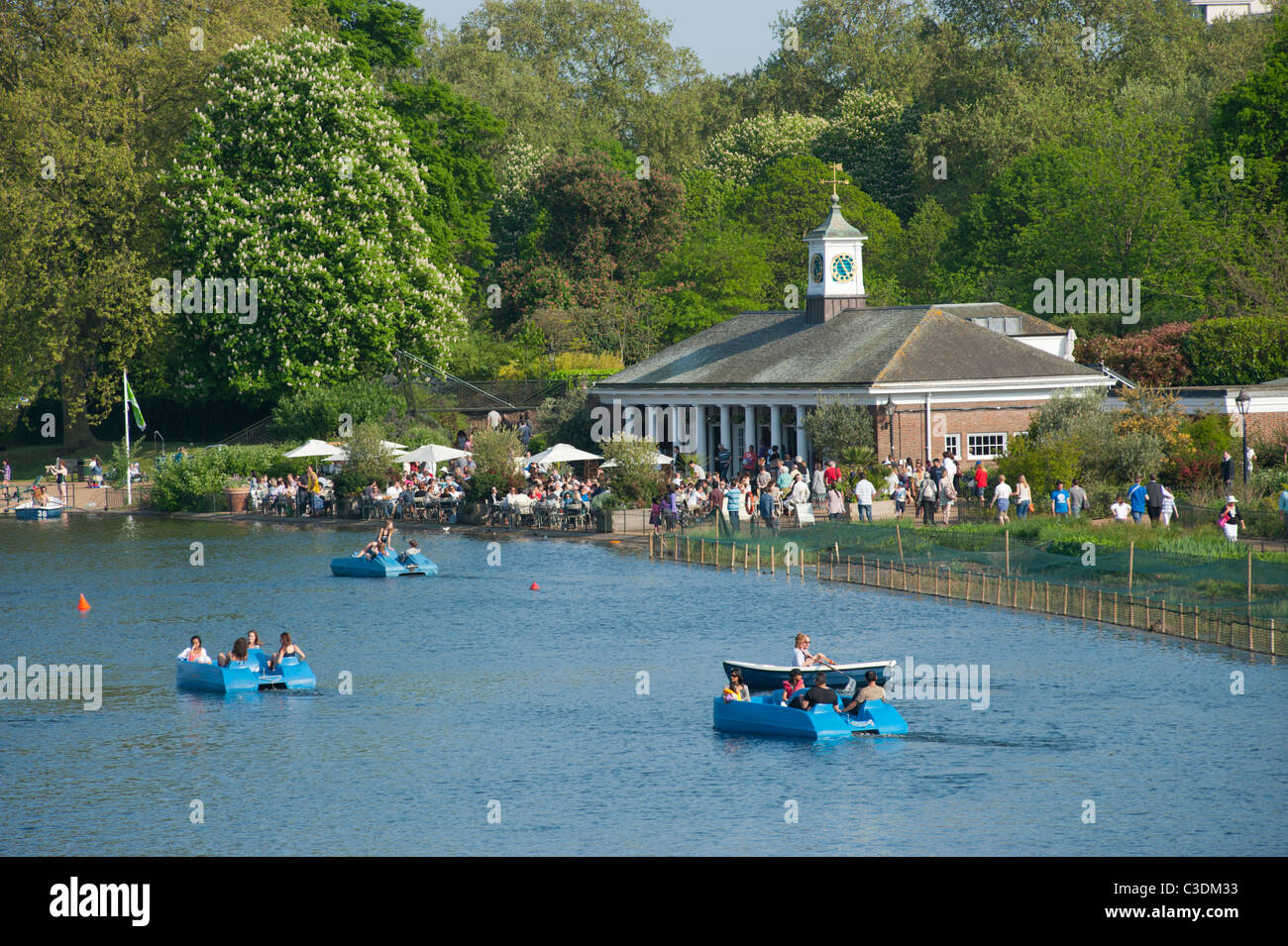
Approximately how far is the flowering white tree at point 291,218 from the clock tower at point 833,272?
2028 cm

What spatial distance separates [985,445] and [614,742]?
35.8 meters

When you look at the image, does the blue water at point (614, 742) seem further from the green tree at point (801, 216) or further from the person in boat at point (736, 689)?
the green tree at point (801, 216)

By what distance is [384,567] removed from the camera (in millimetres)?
53094

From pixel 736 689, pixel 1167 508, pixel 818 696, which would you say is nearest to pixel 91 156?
pixel 1167 508

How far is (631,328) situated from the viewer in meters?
98.0

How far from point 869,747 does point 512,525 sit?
35199mm

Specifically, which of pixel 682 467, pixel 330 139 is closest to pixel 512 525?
pixel 682 467

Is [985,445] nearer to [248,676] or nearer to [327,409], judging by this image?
[327,409]

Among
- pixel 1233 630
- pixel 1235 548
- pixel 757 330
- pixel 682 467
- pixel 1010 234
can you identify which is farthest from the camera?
pixel 1010 234

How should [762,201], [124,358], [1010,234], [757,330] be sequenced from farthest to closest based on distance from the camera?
[762,201]
[1010,234]
[124,358]
[757,330]

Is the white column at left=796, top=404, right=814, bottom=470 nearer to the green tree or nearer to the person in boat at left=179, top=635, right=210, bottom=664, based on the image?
the person in boat at left=179, top=635, right=210, bottom=664

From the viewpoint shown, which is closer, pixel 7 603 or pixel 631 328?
pixel 7 603

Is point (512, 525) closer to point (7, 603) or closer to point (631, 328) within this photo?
point (7, 603)

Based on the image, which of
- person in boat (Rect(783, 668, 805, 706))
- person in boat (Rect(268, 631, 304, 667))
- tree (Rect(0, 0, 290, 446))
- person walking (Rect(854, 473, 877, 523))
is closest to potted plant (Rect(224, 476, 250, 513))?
tree (Rect(0, 0, 290, 446))
